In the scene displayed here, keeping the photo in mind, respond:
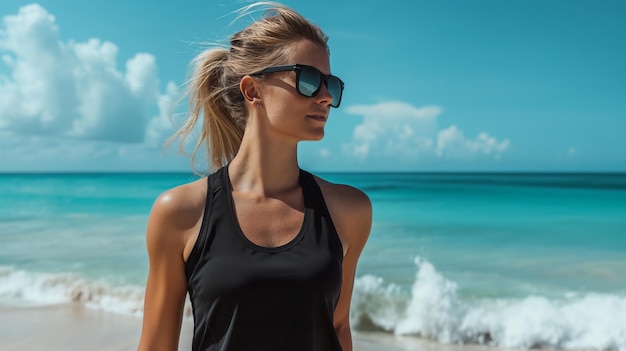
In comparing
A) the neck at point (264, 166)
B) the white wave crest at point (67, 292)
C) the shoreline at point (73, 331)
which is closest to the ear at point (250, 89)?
the neck at point (264, 166)

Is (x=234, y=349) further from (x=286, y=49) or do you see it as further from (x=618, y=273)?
(x=618, y=273)

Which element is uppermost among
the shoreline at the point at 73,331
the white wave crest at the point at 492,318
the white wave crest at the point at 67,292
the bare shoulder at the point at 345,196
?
the bare shoulder at the point at 345,196

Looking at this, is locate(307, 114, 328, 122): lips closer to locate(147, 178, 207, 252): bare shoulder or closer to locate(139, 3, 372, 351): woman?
locate(139, 3, 372, 351): woman

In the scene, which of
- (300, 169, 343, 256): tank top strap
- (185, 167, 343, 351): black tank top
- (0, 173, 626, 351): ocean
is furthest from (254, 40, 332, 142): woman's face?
(0, 173, 626, 351): ocean

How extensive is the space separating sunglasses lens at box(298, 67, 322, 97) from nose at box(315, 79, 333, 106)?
14mm

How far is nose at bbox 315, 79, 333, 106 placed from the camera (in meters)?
1.83

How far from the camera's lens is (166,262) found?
1.76 metres

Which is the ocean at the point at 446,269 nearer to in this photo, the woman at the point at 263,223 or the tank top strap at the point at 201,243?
the woman at the point at 263,223

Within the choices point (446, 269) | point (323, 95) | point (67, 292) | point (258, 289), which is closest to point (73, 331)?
point (67, 292)

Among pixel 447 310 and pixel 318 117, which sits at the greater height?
pixel 318 117

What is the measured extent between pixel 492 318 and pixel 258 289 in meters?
6.02

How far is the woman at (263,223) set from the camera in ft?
5.59

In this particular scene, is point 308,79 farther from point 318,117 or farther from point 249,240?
point 249,240

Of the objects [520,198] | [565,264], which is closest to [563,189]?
[520,198]
